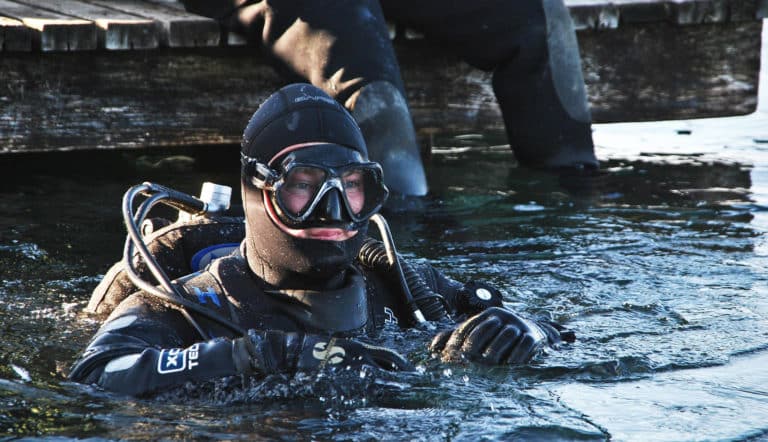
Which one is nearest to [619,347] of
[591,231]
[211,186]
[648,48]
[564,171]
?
[211,186]

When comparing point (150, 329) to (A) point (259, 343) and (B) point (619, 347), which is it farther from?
(B) point (619, 347)

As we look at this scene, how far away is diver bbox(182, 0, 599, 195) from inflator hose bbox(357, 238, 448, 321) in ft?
6.70

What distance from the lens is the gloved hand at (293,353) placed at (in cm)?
331

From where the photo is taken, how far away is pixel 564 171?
7.05 m

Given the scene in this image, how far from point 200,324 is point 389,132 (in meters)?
2.76

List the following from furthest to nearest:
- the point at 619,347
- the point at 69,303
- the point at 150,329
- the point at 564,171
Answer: the point at 564,171 < the point at 69,303 < the point at 619,347 < the point at 150,329

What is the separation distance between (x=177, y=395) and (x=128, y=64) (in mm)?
3523

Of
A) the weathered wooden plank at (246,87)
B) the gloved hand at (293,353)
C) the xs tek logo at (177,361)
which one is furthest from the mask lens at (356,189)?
the weathered wooden plank at (246,87)

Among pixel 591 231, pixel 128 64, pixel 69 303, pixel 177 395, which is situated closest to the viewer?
pixel 177 395

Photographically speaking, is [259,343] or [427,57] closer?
[259,343]

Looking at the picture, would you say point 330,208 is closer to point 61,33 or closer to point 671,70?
point 61,33

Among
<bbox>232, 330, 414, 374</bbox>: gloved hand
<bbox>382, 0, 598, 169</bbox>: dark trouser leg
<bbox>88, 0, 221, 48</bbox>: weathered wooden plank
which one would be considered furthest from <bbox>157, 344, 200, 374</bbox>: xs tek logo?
<bbox>382, 0, 598, 169</bbox>: dark trouser leg

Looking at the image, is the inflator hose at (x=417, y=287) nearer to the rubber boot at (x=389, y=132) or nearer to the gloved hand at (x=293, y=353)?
the gloved hand at (x=293, y=353)

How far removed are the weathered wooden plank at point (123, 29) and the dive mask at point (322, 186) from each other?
288 centimetres
